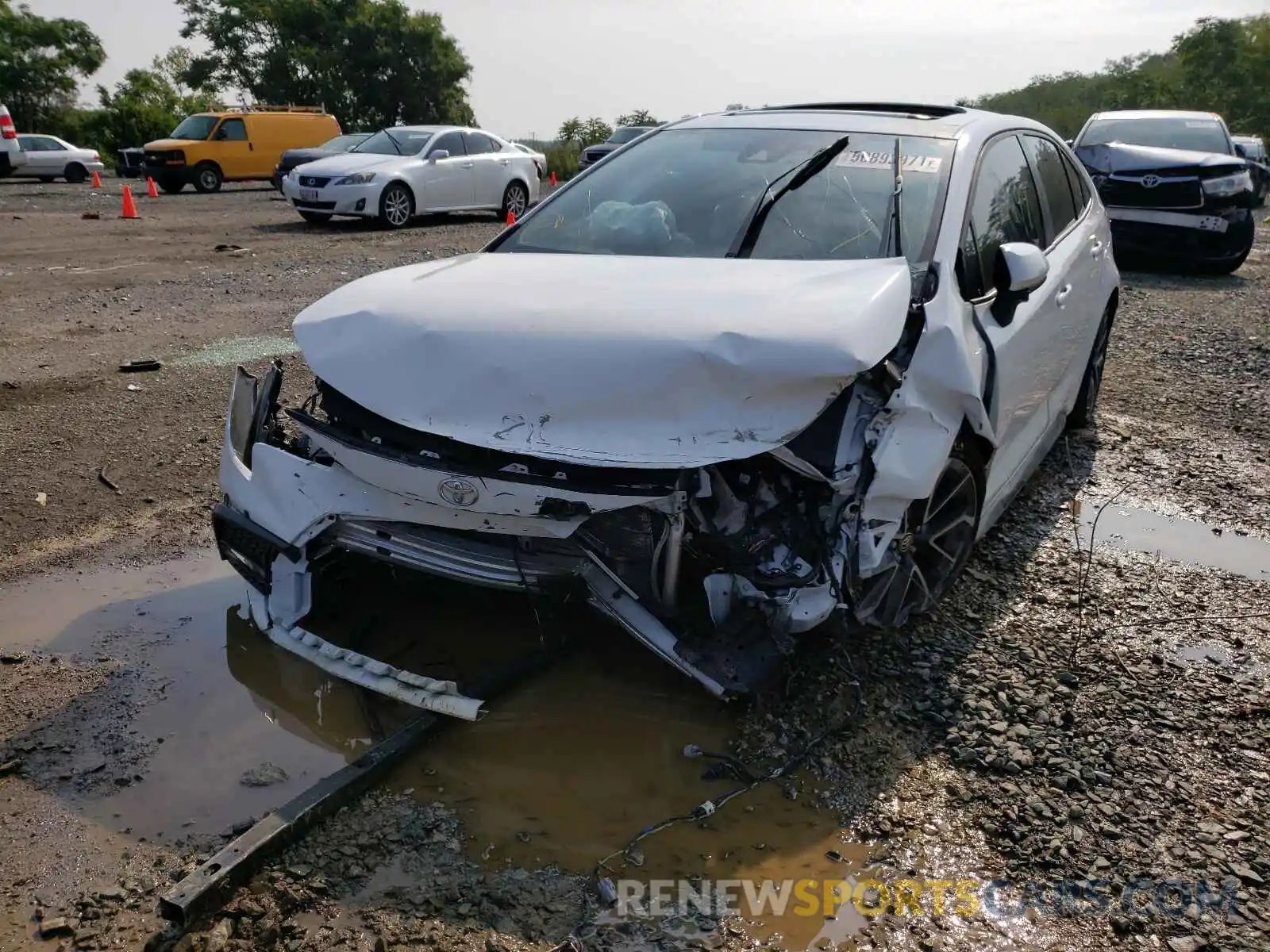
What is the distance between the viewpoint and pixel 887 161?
3.94 m

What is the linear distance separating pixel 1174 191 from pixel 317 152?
1492 centimetres

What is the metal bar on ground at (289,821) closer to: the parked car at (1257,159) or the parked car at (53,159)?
the parked car at (1257,159)

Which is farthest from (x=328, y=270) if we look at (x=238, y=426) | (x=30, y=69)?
(x=30, y=69)

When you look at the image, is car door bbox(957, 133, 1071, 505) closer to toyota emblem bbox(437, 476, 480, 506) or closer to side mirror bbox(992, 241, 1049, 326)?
side mirror bbox(992, 241, 1049, 326)

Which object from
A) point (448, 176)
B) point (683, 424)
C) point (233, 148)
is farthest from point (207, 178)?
point (683, 424)

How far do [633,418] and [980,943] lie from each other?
1.54 m

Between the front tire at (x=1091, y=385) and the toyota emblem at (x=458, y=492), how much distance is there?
4.06 meters

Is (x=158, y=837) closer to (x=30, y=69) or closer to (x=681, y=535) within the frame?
(x=681, y=535)

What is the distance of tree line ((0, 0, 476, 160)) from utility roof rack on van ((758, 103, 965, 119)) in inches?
1583

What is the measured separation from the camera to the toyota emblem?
2873 millimetres

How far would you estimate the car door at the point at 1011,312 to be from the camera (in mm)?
3711

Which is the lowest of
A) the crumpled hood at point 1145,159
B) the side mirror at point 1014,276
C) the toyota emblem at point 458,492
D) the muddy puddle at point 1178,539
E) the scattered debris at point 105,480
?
the muddy puddle at point 1178,539

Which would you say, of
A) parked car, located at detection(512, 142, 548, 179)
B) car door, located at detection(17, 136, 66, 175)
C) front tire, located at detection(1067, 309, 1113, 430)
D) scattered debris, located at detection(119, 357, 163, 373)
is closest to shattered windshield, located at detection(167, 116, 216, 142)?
car door, located at detection(17, 136, 66, 175)

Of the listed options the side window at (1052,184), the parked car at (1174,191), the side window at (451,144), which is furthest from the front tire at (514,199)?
the side window at (1052,184)
